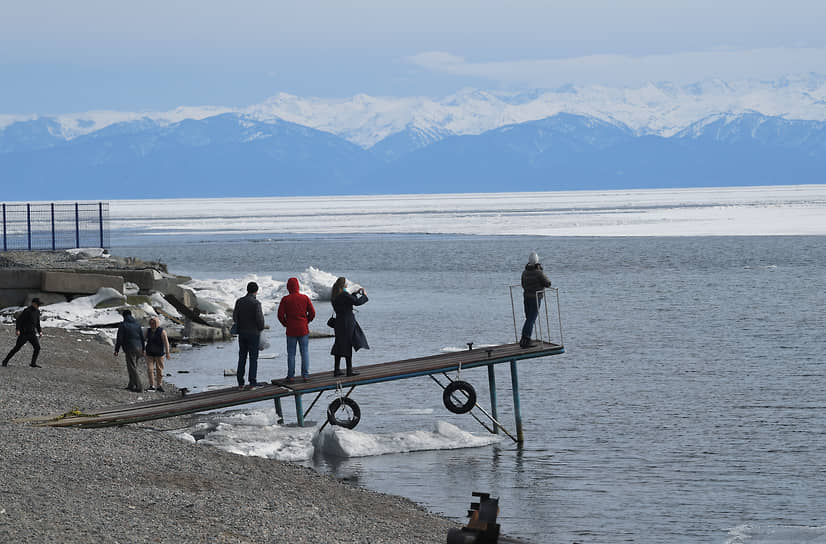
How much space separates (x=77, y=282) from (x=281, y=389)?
1636 centimetres

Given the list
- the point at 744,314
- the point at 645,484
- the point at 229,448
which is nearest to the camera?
the point at 645,484

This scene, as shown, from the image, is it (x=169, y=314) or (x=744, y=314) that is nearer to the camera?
(x=169, y=314)

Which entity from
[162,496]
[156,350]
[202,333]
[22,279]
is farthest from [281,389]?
[22,279]

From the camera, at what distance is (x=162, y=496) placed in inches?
450

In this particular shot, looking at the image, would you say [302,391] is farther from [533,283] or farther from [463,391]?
[533,283]

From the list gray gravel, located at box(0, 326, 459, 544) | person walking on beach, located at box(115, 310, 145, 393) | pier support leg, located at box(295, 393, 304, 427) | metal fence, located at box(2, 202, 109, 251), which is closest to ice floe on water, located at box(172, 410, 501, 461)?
pier support leg, located at box(295, 393, 304, 427)

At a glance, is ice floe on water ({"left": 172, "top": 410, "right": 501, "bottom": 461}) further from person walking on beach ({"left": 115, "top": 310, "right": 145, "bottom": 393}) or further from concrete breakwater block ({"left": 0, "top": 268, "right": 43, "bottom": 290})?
concrete breakwater block ({"left": 0, "top": 268, "right": 43, "bottom": 290})

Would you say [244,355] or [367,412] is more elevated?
[244,355]

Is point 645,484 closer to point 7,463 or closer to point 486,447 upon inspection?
point 486,447

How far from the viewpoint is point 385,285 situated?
1900 inches

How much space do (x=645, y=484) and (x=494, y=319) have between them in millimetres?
20575

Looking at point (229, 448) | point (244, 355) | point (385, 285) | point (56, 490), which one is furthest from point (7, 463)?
point (385, 285)

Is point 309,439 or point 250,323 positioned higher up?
point 250,323

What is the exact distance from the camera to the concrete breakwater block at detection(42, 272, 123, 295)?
31.2 meters
